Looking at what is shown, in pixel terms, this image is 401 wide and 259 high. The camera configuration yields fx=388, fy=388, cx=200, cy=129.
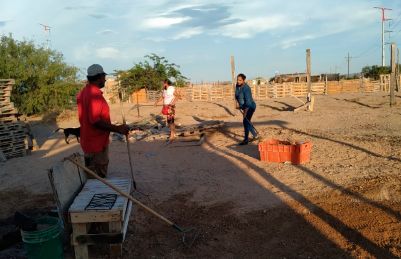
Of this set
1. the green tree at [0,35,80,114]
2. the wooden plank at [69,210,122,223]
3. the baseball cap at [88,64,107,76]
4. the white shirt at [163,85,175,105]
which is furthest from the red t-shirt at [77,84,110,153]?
the green tree at [0,35,80,114]

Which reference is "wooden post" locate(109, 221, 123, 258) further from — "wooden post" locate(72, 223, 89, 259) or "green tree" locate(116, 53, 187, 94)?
"green tree" locate(116, 53, 187, 94)

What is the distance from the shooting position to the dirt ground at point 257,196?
13.3 feet

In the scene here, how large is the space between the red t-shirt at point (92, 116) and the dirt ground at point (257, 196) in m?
1.06

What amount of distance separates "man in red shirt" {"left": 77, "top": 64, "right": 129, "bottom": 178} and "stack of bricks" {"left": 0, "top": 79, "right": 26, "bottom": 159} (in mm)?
6583

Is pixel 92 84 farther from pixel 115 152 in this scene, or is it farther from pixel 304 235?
pixel 115 152

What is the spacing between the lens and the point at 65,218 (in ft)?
12.8

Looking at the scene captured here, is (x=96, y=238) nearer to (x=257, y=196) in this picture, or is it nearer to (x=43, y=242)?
(x=43, y=242)

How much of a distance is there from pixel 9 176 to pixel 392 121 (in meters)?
10.6

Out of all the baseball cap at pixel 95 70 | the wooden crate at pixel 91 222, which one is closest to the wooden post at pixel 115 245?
→ the wooden crate at pixel 91 222

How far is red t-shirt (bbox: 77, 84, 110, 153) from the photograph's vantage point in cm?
450

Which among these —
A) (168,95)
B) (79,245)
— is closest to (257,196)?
(79,245)

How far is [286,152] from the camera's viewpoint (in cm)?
720

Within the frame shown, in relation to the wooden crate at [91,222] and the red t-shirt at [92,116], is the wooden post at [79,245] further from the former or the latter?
the red t-shirt at [92,116]

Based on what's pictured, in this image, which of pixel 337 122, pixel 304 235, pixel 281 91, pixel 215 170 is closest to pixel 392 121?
pixel 337 122
